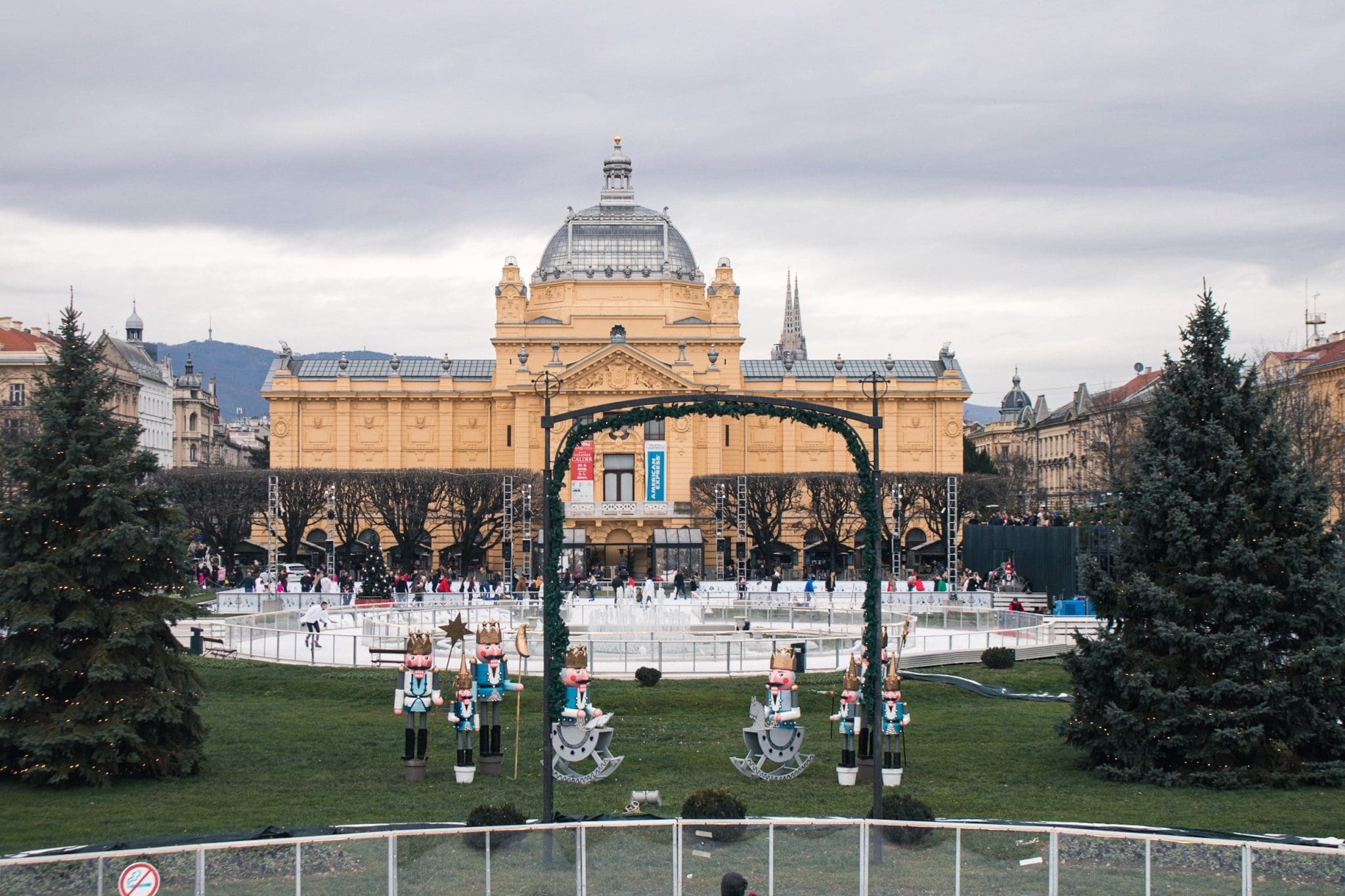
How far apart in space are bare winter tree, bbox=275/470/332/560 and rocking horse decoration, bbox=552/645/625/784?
176ft

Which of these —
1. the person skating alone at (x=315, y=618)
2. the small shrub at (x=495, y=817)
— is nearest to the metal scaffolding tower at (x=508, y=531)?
the person skating alone at (x=315, y=618)

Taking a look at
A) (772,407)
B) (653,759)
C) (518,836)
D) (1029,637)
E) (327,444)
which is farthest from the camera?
(327,444)

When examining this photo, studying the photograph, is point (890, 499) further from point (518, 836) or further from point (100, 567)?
point (518, 836)

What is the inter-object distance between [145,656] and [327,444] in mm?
72294

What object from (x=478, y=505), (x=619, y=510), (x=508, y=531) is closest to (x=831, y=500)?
(x=619, y=510)

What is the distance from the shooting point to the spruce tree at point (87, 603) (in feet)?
67.9

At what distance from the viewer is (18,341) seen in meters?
94.6

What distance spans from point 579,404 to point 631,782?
67.5 m

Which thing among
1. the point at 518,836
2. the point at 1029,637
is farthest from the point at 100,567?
the point at 1029,637

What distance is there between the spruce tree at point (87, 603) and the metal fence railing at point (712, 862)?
8.60 meters

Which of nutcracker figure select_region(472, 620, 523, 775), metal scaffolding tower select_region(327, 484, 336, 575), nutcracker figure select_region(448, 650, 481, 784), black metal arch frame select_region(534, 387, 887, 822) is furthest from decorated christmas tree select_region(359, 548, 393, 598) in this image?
black metal arch frame select_region(534, 387, 887, 822)

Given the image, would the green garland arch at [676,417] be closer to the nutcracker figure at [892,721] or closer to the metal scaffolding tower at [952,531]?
the nutcracker figure at [892,721]

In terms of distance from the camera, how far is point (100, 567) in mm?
21594

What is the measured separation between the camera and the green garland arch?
18.5 metres
